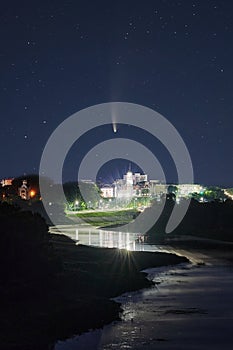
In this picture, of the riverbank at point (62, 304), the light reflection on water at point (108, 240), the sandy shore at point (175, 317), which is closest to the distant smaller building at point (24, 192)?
the light reflection on water at point (108, 240)

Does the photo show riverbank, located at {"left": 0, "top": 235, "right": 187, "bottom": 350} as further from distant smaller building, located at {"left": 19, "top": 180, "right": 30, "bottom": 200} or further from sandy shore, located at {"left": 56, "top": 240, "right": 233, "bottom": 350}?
distant smaller building, located at {"left": 19, "top": 180, "right": 30, "bottom": 200}

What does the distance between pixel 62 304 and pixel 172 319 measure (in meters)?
5.14

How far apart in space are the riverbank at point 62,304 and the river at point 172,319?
0.72m

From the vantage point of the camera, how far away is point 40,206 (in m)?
138

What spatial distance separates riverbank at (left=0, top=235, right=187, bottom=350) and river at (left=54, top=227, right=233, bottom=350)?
72 cm

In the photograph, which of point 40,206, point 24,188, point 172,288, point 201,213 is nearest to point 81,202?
point 24,188

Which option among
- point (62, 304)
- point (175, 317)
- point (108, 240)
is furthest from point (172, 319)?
point (108, 240)

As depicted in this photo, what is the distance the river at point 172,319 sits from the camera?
24703 mm

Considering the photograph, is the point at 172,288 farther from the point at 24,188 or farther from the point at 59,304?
the point at 24,188

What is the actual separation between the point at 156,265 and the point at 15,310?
28627 millimetres

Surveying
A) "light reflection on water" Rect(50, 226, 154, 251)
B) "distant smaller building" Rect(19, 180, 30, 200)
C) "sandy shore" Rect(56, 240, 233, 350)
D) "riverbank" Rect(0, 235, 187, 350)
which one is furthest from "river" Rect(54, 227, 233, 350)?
"distant smaller building" Rect(19, 180, 30, 200)

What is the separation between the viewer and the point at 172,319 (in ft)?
97.0

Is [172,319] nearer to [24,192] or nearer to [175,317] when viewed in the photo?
[175,317]

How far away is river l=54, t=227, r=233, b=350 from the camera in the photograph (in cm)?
2470
